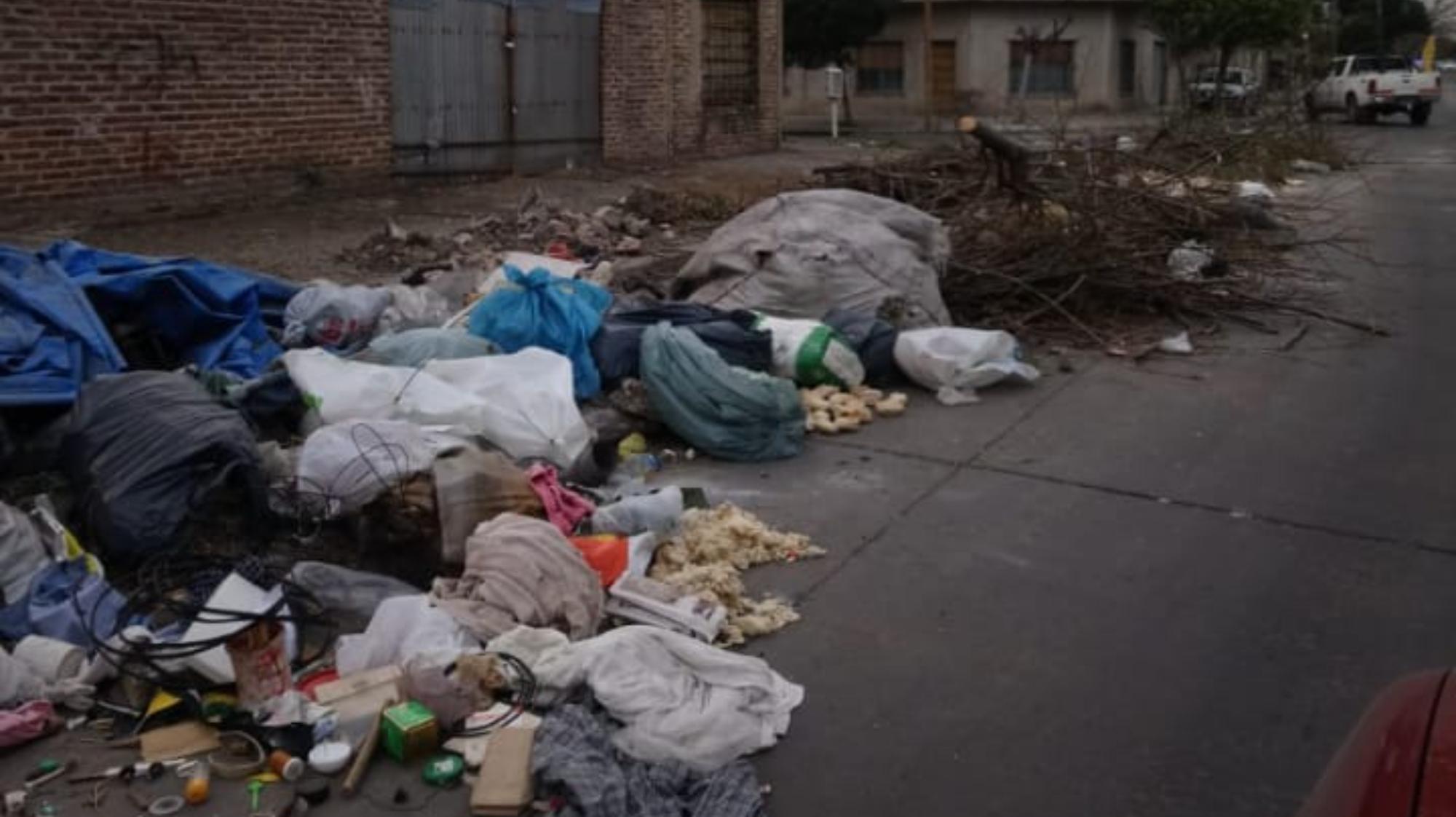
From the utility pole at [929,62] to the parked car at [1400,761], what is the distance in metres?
34.4

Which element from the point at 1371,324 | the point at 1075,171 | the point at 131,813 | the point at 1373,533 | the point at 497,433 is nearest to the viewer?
the point at 131,813

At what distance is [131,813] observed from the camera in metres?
3.37

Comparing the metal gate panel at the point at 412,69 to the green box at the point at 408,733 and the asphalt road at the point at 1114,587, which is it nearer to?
the asphalt road at the point at 1114,587

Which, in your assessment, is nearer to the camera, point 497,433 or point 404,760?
point 404,760

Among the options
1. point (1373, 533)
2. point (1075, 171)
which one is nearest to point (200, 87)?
point (1075, 171)

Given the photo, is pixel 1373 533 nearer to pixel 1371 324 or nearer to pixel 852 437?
pixel 852 437

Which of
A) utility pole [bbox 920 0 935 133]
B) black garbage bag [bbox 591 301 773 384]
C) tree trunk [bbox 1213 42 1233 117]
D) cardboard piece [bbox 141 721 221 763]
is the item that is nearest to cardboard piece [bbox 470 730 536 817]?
cardboard piece [bbox 141 721 221 763]

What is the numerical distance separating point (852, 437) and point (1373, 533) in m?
2.35

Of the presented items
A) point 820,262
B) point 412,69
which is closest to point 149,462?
point 820,262

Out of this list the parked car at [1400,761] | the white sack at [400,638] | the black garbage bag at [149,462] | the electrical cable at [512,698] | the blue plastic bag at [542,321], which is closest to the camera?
the parked car at [1400,761]

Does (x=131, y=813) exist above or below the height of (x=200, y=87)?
below

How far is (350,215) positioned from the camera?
42.0 ft

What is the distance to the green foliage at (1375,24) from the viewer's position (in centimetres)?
5903

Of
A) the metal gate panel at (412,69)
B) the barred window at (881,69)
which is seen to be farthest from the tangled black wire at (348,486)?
the barred window at (881,69)
